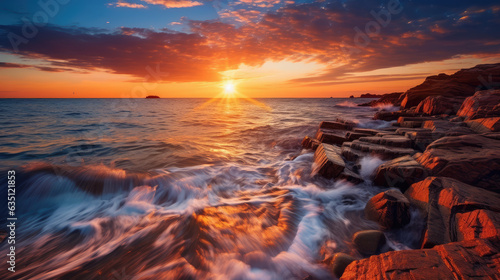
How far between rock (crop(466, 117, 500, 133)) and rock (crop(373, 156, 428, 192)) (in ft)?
13.2

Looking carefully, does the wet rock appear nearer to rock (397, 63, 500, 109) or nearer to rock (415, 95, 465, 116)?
rock (415, 95, 465, 116)

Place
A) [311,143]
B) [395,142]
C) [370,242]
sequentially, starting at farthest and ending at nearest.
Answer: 1. [311,143]
2. [395,142]
3. [370,242]

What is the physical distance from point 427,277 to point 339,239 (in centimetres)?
186

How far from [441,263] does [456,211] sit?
4.76ft

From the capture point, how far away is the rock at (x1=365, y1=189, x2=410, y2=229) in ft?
10.9

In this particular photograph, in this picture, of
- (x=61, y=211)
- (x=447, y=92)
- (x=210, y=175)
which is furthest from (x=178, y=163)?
(x=447, y=92)

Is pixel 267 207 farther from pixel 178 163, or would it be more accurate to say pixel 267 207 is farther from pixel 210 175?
pixel 178 163

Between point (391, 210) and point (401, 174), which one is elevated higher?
point (401, 174)

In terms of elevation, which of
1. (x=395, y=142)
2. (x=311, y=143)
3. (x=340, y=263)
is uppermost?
(x=395, y=142)

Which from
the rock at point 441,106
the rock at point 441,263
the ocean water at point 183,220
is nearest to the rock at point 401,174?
the ocean water at point 183,220

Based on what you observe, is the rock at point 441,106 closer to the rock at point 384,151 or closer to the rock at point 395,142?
the rock at point 395,142

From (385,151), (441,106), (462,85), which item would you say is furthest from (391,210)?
(462,85)

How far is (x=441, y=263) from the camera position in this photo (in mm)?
1871

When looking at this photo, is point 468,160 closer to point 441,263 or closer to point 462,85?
point 441,263
